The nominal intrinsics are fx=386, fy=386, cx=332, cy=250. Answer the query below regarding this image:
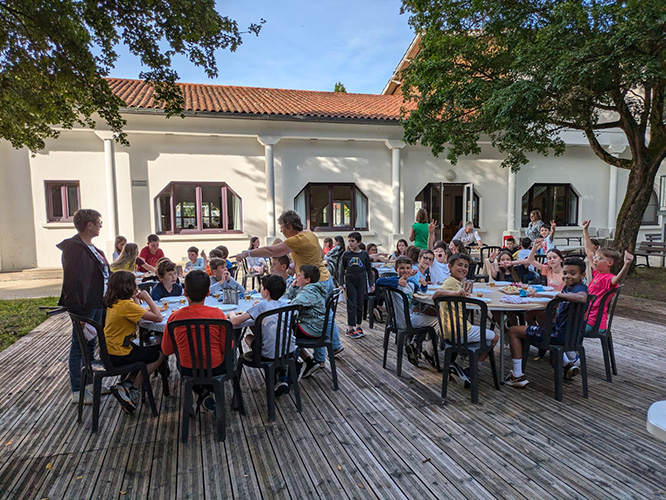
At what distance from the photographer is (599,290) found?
12.5 feet

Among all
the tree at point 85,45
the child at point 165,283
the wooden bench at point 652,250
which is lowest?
the wooden bench at point 652,250

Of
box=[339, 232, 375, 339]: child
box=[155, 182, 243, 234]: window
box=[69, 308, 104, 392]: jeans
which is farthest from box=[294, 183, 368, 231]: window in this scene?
box=[69, 308, 104, 392]: jeans

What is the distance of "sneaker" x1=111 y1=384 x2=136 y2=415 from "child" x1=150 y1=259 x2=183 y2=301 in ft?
3.83

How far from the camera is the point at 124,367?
3.02m

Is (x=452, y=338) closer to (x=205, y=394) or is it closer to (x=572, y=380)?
(x=572, y=380)

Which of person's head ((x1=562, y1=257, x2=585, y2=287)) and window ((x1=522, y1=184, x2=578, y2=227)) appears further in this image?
window ((x1=522, y1=184, x2=578, y2=227))

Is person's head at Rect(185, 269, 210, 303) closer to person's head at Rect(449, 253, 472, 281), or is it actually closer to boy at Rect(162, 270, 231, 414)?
boy at Rect(162, 270, 231, 414)

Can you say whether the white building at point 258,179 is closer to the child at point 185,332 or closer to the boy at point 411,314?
the boy at point 411,314

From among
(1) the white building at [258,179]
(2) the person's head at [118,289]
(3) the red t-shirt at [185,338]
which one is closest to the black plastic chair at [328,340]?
(3) the red t-shirt at [185,338]

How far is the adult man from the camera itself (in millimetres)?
3164

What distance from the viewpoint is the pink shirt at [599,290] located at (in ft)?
12.1

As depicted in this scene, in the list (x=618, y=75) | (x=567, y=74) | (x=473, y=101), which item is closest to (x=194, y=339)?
(x=567, y=74)

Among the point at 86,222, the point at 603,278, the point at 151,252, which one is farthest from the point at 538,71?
the point at 151,252

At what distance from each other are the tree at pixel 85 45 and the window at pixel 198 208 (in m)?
5.02
